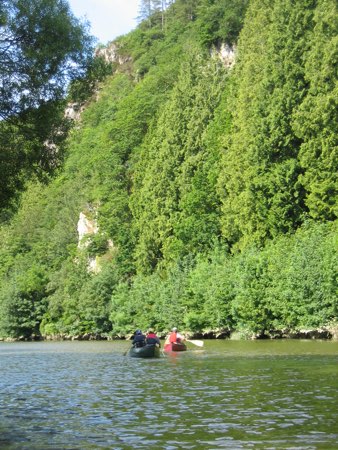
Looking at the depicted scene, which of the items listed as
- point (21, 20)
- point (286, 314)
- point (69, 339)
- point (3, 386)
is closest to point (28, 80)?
point (21, 20)

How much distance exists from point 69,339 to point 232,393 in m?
67.8

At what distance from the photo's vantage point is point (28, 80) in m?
22.2

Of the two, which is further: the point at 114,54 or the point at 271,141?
the point at 114,54

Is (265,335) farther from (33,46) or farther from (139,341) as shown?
(33,46)

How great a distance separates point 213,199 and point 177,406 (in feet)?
174

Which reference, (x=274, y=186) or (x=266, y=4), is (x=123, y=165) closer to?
(x=266, y=4)

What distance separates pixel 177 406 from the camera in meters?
18.8

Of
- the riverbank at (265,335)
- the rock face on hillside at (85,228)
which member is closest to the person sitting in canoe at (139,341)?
the riverbank at (265,335)

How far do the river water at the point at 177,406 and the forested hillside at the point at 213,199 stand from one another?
668cm

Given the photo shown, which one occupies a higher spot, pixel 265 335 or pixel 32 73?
pixel 32 73

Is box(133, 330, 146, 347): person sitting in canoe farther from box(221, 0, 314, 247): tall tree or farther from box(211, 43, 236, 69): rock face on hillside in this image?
box(211, 43, 236, 69): rock face on hillside

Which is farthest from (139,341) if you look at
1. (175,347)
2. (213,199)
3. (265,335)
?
(213,199)

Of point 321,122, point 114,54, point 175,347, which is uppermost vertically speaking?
point 114,54

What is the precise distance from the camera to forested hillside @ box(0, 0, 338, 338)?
5338 centimetres
